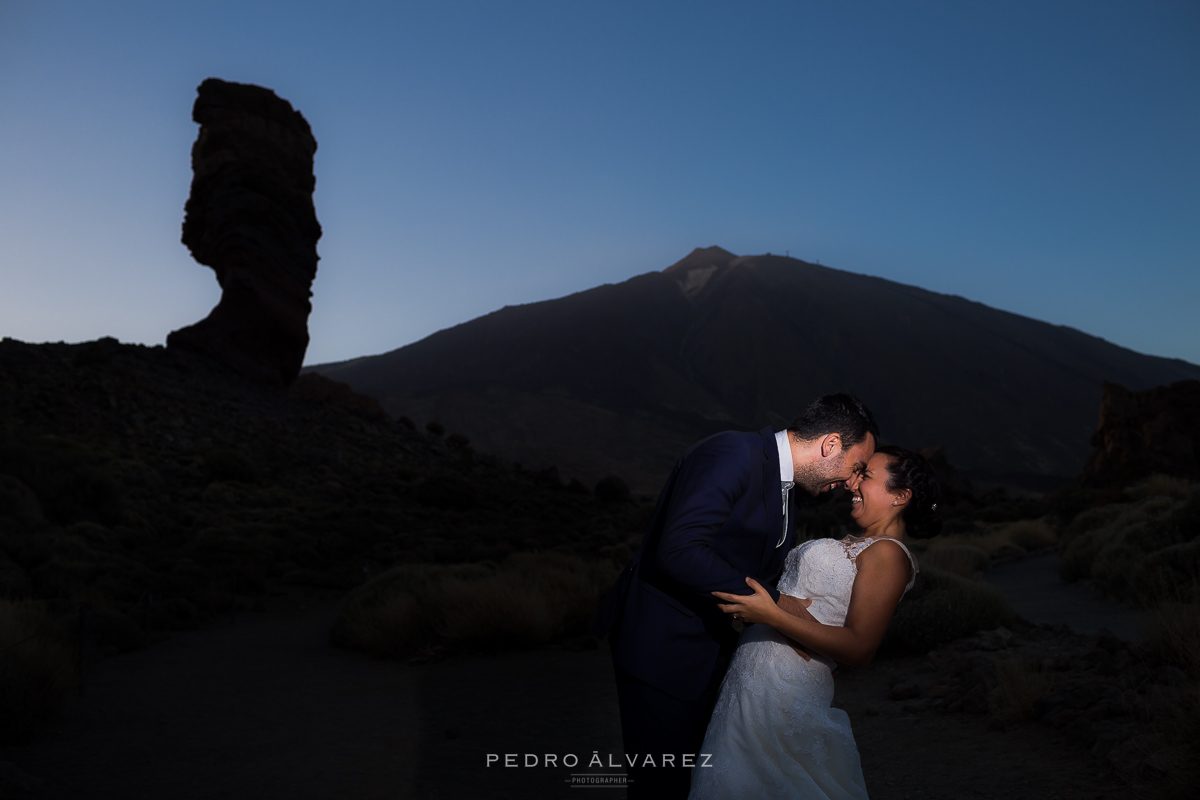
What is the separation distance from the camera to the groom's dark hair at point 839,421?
2492 millimetres

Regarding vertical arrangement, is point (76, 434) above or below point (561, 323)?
below

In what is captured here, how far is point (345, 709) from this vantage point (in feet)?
24.1

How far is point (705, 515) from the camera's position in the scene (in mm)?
2275

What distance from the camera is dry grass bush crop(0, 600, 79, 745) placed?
585 centimetres

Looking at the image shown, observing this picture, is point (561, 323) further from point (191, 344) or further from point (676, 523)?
point (676, 523)

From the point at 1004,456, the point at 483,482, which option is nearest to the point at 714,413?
the point at 1004,456

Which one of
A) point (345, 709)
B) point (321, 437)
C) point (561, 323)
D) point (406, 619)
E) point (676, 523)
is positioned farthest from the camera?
point (561, 323)

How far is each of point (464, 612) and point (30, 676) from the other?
4.37 metres

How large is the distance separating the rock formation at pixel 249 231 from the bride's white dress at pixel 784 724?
35.1 meters

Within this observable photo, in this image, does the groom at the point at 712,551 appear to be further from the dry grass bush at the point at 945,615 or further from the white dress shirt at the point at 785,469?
the dry grass bush at the point at 945,615

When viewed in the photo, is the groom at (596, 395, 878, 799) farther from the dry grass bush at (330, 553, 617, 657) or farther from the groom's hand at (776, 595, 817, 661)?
the dry grass bush at (330, 553, 617, 657)

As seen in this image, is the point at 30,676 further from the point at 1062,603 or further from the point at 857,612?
the point at 1062,603

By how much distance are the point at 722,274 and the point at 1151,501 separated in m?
147

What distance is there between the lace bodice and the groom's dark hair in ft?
1.06
